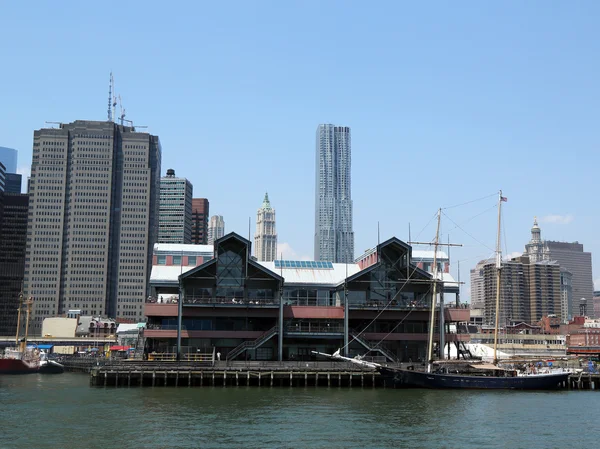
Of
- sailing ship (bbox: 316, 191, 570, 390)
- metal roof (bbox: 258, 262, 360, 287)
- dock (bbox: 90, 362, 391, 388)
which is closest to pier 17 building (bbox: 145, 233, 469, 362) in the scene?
metal roof (bbox: 258, 262, 360, 287)

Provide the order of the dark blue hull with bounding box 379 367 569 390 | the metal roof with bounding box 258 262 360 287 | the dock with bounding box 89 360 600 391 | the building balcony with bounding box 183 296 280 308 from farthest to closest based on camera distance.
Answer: the metal roof with bounding box 258 262 360 287, the building balcony with bounding box 183 296 280 308, the dark blue hull with bounding box 379 367 569 390, the dock with bounding box 89 360 600 391

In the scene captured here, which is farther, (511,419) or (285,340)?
(285,340)

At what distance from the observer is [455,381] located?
82125 millimetres

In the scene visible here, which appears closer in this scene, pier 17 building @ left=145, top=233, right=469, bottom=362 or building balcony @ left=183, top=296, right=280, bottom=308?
building balcony @ left=183, top=296, right=280, bottom=308

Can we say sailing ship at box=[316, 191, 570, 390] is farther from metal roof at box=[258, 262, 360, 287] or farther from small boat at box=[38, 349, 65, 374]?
small boat at box=[38, 349, 65, 374]

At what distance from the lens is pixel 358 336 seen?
322 feet

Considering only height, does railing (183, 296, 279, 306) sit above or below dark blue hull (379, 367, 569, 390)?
above

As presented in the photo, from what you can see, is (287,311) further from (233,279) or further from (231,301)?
(233,279)

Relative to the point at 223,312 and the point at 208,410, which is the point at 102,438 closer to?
the point at 208,410

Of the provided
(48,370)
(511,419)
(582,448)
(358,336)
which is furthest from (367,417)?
(48,370)

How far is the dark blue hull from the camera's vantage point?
81.9m

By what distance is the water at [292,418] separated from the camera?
49500 millimetres

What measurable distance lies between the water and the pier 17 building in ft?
58.4

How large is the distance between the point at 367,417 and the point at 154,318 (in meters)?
46.7
